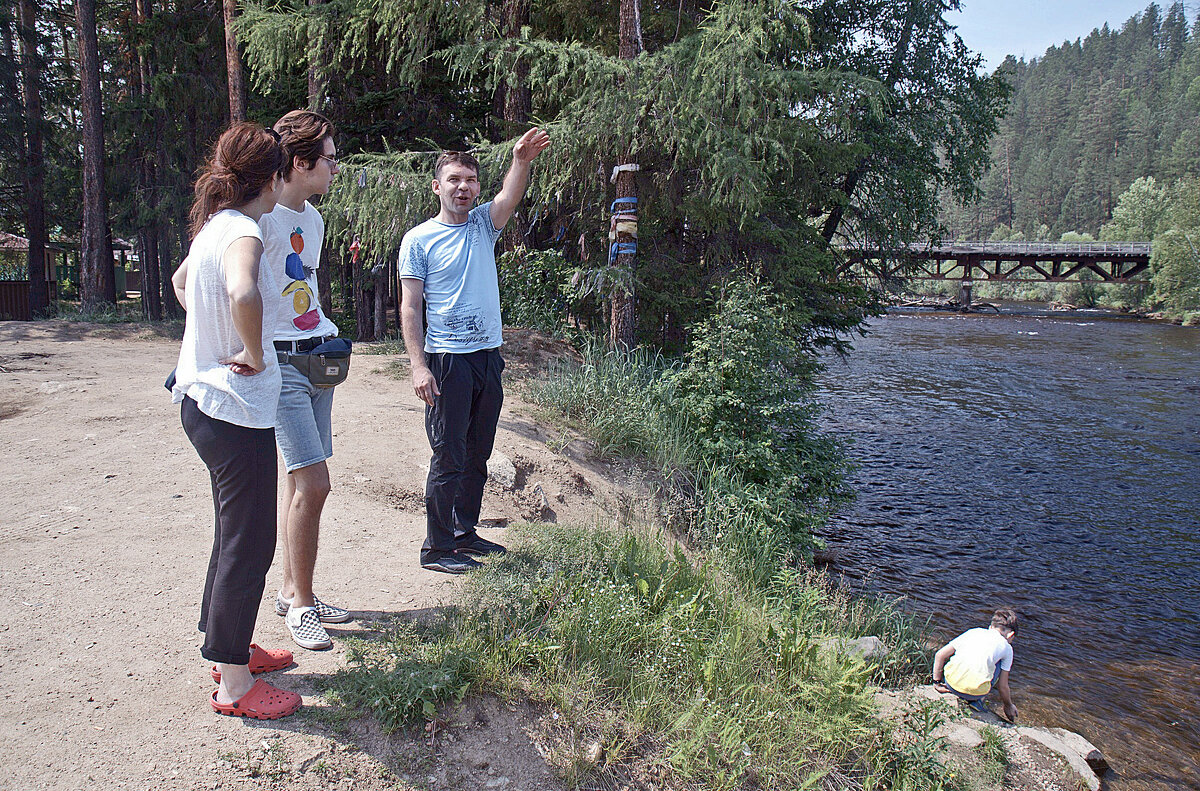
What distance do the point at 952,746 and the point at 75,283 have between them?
37.7 metres

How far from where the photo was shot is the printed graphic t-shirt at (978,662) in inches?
191

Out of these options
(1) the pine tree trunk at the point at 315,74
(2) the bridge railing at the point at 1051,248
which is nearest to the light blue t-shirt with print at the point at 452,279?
(1) the pine tree trunk at the point at 315,74

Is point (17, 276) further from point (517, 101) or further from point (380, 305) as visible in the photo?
point (517, 101)

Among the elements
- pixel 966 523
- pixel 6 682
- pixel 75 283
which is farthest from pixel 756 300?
pixel 75 283

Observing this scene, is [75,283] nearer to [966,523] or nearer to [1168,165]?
[966,523]

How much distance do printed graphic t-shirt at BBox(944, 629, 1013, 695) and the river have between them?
61cm

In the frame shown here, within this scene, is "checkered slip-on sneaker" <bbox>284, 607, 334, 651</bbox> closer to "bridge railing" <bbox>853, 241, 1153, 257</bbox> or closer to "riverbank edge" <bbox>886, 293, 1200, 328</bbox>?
"riverbank edge" <bbox>886, 293, 1200, 328</bbox>

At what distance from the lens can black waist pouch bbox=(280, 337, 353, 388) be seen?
317cm

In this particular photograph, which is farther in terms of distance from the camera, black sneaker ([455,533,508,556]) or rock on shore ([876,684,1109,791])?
black sneaker ([455,533,508,556])

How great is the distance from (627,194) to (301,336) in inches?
233

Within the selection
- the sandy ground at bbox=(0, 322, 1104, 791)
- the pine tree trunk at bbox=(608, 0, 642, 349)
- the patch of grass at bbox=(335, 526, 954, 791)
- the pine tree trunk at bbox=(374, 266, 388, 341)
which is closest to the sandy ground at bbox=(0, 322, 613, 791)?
the sandy ground at bbox=(0, 322, 1104, 791)

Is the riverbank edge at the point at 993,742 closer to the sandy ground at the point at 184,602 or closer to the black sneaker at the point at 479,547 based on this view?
the sandy ground at the point at 184,602

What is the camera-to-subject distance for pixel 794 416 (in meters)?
7.57

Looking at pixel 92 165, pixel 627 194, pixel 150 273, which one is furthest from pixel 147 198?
pixel 627 194
